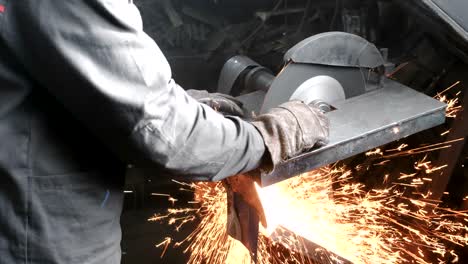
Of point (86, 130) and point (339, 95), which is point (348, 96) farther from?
point (86, 130)

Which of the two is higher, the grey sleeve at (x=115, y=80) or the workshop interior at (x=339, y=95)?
the grey sleeve at (x=115, y=80)

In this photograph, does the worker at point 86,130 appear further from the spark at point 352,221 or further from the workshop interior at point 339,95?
the spark at point 352,221

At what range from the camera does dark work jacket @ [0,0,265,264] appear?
1108 mm

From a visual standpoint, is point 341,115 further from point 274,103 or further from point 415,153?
point 415,153

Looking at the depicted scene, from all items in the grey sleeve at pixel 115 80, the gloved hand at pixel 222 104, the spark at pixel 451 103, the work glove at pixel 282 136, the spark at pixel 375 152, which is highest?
the grey sleeve at pixel 115 80

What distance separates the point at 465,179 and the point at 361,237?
1.78 ft

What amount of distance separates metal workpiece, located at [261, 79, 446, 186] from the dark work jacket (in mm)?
237

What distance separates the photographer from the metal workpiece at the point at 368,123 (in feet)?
5.37

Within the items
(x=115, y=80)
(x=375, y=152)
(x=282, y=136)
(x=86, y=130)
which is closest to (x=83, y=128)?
(x=86, y=130)

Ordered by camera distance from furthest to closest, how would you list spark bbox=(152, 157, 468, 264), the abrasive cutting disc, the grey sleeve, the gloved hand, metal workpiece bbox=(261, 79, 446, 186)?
spark bbox=(152, 157, 468, 264)
the abrasive cutting disc
the gloved hand
metal workpiece bbox=(261, 79, 446, 186)
the grey sleeve

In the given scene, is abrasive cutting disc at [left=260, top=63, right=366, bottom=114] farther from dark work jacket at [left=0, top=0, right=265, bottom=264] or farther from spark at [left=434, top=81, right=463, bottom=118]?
dark work jacket at [left=0, top=0, right=265, bottom=264]

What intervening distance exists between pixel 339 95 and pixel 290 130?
65 centimetres

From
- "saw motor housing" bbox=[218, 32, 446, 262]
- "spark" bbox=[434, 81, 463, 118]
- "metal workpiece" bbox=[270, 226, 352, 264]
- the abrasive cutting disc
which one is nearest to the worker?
"saw motor housing" bbox=[218, 32, 446, 262]

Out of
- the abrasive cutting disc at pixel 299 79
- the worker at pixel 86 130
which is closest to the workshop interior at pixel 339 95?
the abrasive cutting disc at pixel 299 79
